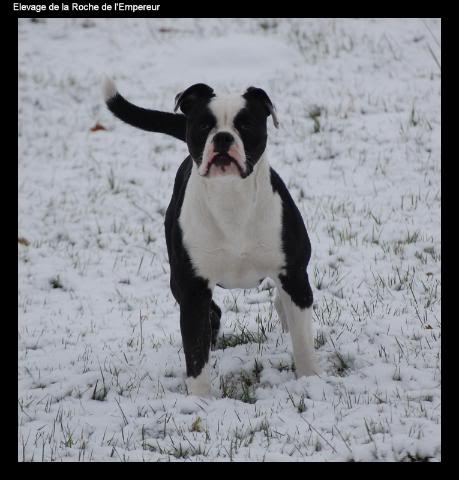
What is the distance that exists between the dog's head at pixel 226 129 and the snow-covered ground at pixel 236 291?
124 centimetres

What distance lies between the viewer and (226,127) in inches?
152

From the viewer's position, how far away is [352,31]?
12.7 metres

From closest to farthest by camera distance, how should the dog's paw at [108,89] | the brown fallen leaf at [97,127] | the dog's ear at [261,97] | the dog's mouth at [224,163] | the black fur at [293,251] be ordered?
1. the dog's mouth at [224,163]
2. the dog's ear at [261,97]
3. the black fur at [293,251]
4. the dog's paw at [108,89]
5. the brown fallen leaf at [97,127]

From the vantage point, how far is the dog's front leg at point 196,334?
412 cm

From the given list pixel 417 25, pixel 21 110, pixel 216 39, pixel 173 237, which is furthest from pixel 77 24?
pixel 173 237

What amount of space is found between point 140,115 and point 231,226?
1416 mm

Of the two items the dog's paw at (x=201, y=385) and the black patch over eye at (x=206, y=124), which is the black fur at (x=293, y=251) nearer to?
the black patch over eye at (x=206, y=124)

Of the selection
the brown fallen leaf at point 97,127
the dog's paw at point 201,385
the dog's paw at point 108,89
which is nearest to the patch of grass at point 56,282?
the dog's paw at point 108,89

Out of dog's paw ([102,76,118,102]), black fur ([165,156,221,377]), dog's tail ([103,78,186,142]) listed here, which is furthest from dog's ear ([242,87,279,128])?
dog's paw ([102,76,118,102])

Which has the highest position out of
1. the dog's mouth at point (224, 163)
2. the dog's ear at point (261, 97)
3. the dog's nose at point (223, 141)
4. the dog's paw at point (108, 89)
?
the dog's paw at point (108, 89)

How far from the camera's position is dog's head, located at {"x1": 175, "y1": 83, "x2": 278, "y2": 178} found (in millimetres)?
3781

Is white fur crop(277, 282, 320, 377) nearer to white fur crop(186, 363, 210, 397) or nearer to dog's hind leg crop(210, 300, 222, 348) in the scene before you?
white fur crop(186, 363, 210, 397)
